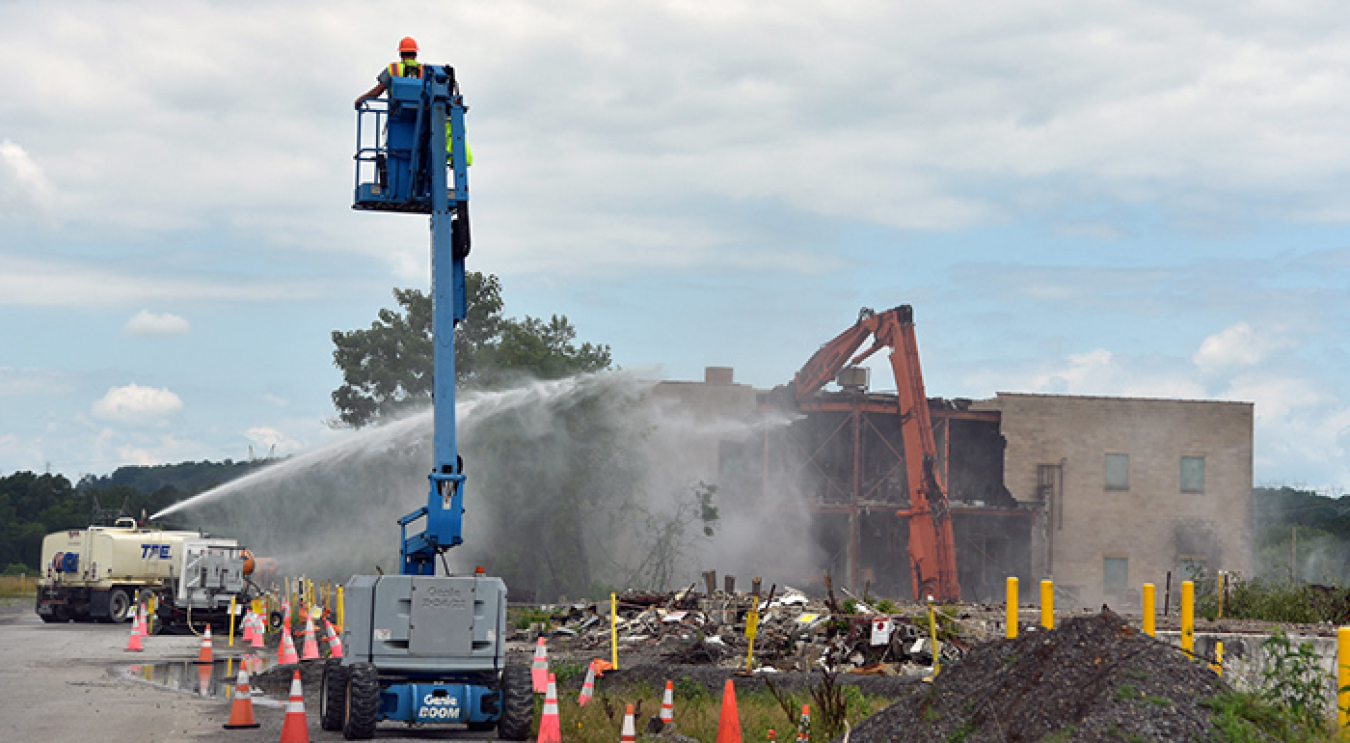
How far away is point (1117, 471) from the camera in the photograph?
50656 millimetres

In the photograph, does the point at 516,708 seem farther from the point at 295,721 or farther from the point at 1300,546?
the point at 1300,546

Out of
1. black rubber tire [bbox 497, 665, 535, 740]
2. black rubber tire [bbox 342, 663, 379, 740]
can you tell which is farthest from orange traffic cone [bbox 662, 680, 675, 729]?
black rubber tire [bbox 342, 663, 379, 740]

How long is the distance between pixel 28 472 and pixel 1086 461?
224 feet

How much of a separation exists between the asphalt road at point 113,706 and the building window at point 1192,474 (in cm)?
3642

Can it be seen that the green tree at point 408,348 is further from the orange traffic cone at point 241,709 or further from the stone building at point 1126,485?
the orange traffic cone at point 241,709

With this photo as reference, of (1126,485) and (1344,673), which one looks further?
(1126,485)

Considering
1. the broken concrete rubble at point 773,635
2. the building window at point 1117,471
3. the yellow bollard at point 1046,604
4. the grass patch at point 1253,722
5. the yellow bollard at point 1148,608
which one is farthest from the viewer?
the building window at point 1117,471

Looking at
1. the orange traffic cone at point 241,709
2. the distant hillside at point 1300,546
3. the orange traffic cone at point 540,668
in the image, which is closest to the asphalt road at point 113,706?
the orange traffic cone at point 241,709

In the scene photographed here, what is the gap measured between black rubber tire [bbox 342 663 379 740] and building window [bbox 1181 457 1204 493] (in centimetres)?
4378

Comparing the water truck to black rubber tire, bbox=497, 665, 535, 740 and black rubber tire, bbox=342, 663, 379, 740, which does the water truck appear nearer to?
black rubber tire, bbox=342, 663, 379, 740

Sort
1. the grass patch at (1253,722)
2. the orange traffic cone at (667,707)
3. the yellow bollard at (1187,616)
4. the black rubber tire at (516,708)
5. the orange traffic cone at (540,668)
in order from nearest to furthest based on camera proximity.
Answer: the grass patch at (1253,722) → the yellow bollard at (1187,616) → the orange traffic cone at (667,707) → the black rubber tire at (516,708) → the orange traffic cone at (540,668)

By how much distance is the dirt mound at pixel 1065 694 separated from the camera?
8.52m

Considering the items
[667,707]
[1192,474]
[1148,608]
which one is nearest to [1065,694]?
[1148,608]

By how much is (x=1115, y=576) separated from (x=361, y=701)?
42221 millimetres
